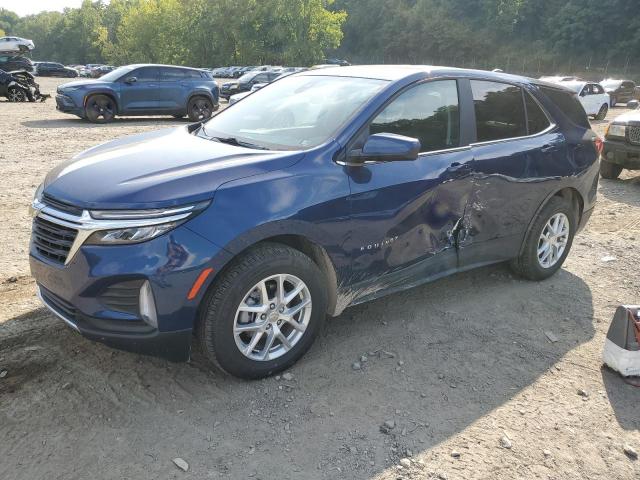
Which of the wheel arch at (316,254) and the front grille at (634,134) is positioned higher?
the front grille at (634,134)

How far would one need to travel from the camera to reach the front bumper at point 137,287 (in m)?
2.70

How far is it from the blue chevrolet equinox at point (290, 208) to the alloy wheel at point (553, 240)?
154mm

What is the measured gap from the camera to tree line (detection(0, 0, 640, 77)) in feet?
213

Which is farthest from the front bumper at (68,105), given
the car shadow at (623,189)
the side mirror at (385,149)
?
the side mirror at (385,149)

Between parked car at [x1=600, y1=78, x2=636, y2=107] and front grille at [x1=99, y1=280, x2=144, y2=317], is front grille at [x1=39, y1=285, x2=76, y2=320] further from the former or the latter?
parked car at [x1=600, y1=78, x2=636, y2=107]

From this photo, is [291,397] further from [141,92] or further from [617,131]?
[141,92]

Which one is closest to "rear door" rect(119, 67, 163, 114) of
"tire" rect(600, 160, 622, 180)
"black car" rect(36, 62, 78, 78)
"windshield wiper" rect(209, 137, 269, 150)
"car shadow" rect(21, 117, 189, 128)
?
"car shadow" rect(21, 117, 189, 128)

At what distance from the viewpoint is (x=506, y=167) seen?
4.16 meters

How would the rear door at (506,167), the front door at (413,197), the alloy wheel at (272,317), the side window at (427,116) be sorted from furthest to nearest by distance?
the rear door at (506,167)
the side window at (427,116)
the front door at (413,197)
the alloy wheel at (272,317)

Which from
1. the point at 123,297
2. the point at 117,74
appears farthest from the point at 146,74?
the point at 123,297

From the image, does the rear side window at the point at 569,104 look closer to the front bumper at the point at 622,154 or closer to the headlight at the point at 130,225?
the headlight at the point at 130,225

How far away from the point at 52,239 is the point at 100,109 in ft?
44.4

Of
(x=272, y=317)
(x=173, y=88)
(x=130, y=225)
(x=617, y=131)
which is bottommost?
(x=272, y=317)

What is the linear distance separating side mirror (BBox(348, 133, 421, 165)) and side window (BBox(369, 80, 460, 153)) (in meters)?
0.21
